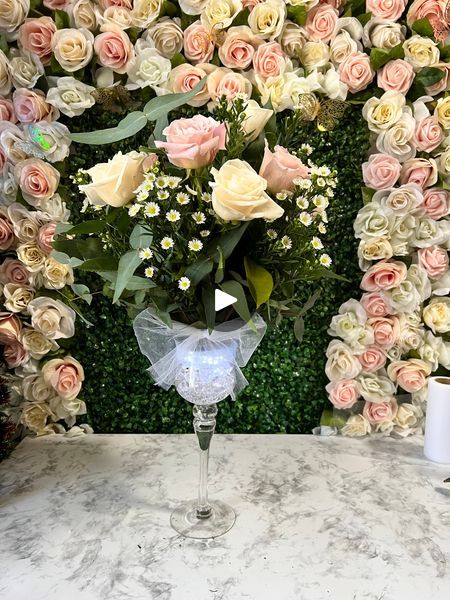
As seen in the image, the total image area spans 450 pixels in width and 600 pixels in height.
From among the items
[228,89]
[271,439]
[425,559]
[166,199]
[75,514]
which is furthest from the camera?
[271,439]

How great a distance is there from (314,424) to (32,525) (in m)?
0.72

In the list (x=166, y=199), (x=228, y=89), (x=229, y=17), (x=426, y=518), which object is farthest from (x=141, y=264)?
(x=426, y=518)

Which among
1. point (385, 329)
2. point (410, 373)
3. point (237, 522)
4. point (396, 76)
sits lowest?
point (237, 522)

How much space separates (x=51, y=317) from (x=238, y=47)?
72 cm

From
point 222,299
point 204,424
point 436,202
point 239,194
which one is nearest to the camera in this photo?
point 239,194

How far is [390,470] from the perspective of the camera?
1287mm

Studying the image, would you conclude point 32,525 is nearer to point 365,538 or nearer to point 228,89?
point 365,538

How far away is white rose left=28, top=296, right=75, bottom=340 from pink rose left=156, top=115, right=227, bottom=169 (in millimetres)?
576

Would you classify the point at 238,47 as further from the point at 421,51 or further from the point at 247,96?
the point at 421,51

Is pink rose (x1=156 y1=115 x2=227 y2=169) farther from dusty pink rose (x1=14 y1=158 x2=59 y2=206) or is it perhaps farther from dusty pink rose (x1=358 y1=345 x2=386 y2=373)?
dusty pink rose (x1=358 y1=345 x2=386 y2=373)

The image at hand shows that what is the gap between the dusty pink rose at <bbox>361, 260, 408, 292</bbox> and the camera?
1.32m

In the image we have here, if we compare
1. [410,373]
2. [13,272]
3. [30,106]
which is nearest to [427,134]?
[410,373]

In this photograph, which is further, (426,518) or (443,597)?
(426,518)

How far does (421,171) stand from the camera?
4.25 feet
